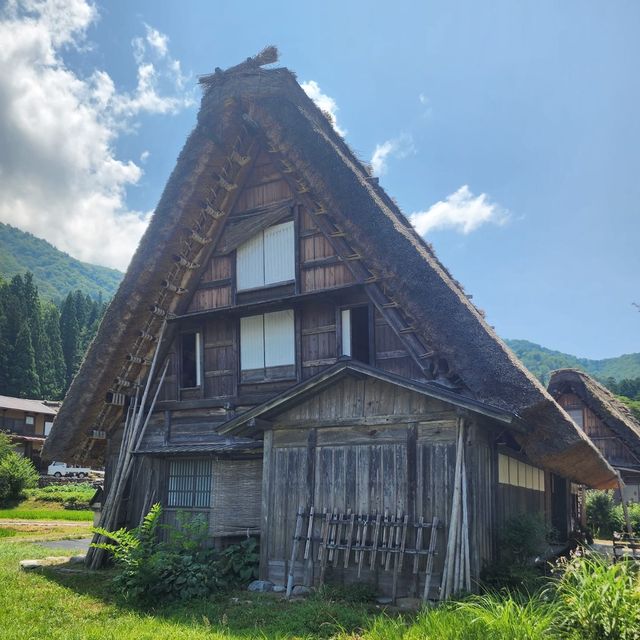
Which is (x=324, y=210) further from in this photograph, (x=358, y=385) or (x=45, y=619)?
(x=45, y=619)

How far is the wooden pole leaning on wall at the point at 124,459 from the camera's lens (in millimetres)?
12242

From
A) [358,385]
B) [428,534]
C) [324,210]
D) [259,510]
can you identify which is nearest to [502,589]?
[428,534]

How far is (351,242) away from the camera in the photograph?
439 inches

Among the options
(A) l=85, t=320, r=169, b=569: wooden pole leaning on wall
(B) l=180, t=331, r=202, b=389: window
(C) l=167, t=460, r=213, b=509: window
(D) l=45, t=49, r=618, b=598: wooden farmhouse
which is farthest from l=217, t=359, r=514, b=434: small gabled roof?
(A) l=85, t=320, r=169, b=569: wooden pole leaning on wall

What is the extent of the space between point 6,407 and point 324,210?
4128 centimetres

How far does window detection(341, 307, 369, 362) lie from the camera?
1132 cm

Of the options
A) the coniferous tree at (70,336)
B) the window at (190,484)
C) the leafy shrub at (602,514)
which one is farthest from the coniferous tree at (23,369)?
the window at (190,484)

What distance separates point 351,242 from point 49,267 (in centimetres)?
15891

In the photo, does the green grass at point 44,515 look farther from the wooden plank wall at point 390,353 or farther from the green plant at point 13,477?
the wooden plank wall at point 390,353

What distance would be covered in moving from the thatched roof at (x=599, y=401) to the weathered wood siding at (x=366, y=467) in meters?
16.1

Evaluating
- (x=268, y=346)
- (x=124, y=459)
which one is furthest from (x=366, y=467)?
(x=124, y=459)

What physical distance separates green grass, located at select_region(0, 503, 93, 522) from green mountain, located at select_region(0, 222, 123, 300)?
11163 cm

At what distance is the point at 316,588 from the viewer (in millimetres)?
9320

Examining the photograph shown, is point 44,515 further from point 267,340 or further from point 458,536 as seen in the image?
point 458,536
